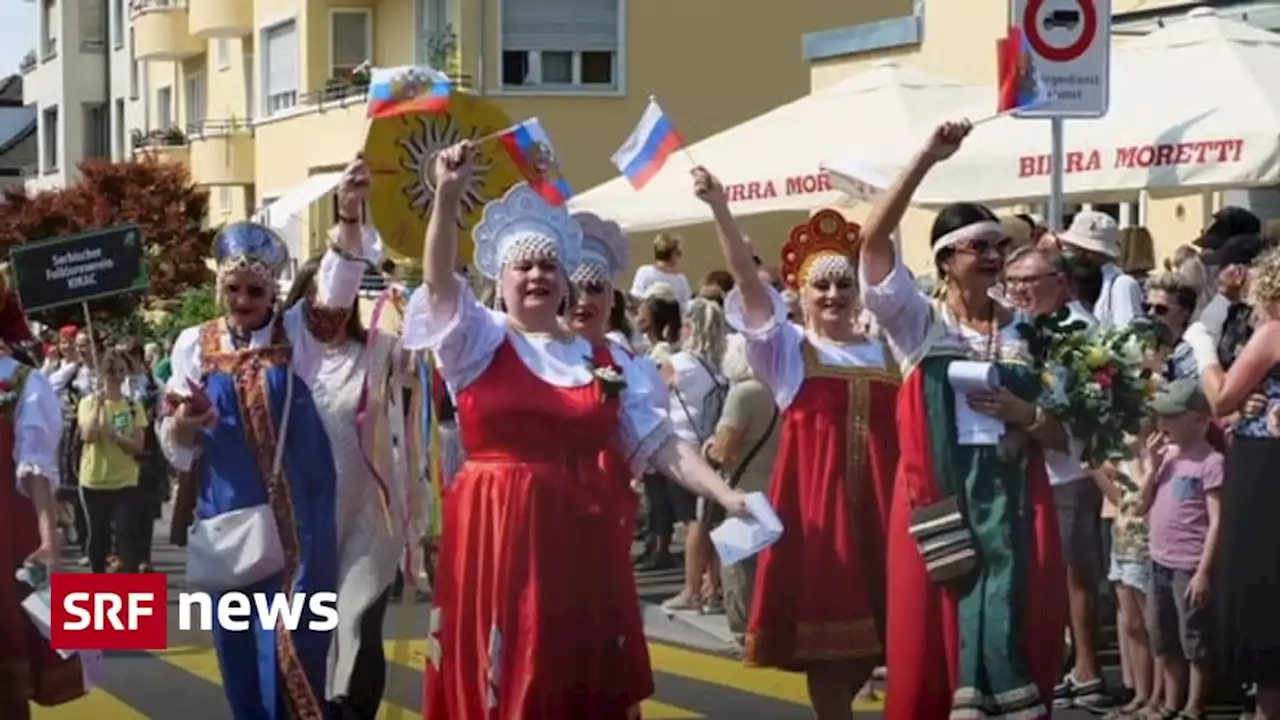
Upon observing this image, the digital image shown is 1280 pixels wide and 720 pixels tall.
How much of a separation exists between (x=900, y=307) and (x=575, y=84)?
26357 millimetres

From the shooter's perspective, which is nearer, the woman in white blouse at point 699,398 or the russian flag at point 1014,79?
the russian flag at point 1014,79

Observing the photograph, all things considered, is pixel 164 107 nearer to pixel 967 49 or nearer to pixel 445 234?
pixel 967 49

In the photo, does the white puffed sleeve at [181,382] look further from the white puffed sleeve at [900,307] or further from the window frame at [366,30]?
the window frame at [366,30]

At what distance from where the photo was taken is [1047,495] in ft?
24.9

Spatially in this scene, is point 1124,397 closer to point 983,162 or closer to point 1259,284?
point 1259,284

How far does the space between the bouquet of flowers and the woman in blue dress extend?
2409 millimetres

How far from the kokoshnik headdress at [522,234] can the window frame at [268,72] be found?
107 feet

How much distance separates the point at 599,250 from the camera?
854 centimetres

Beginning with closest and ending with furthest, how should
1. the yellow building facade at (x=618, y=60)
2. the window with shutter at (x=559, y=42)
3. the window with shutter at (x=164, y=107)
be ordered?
the yellow building facade at (x=618, y=60) < the window with shutter at (x=559, y=42) < the window with shutter at (x=164, y=107)

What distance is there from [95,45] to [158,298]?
23.7 m

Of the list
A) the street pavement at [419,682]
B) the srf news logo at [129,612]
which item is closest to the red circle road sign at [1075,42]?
the street pavement at [419,682]

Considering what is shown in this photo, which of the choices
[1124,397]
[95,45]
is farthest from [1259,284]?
[95,45]

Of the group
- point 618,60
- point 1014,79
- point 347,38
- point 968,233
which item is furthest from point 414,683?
point 347,38

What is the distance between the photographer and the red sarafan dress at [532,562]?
7.27 meters
